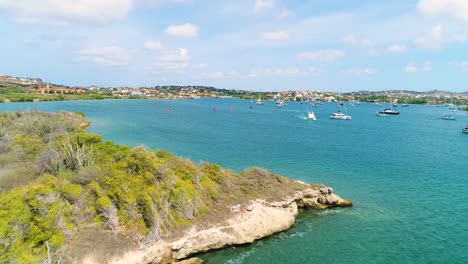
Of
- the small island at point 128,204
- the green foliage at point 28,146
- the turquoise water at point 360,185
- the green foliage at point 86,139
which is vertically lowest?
the turquoise water at point 360,185

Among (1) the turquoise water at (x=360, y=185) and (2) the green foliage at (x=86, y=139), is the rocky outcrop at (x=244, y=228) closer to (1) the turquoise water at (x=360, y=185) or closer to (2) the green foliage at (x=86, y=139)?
(1) the turquoise water at (x=360, y=185)

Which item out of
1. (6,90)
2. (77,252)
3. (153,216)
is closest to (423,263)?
(153,216)

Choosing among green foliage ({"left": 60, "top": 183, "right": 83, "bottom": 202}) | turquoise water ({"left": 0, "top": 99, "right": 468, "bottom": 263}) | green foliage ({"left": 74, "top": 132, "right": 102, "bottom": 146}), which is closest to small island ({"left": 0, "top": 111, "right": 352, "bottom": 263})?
green foliage ({"left": 60, "top": 183, "right": 83, "bottom": 202})

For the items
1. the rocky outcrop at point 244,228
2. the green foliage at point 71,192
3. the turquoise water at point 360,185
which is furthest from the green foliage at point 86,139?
the turquoise water at point 360,185

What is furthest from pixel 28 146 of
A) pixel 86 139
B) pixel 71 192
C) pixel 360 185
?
pixel 360 185

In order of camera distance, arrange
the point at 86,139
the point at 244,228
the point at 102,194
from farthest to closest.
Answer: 1. the point at 86,139
2. the point at 244,228
3. the point at 102,194

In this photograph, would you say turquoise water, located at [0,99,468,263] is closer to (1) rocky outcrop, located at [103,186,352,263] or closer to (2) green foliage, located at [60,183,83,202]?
(1) rocky outcrop, located at [103,186,352,263]

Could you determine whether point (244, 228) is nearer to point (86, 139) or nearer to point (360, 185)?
point (86, 139)

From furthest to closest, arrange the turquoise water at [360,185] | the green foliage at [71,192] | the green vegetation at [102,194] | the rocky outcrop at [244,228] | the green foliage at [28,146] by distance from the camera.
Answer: the green foliage at [28,146] → the turquoise water at [360,185] → the green foliage at [71,192] → the rocky outcrop at [244,228] → the green vegetation at [102,194]
